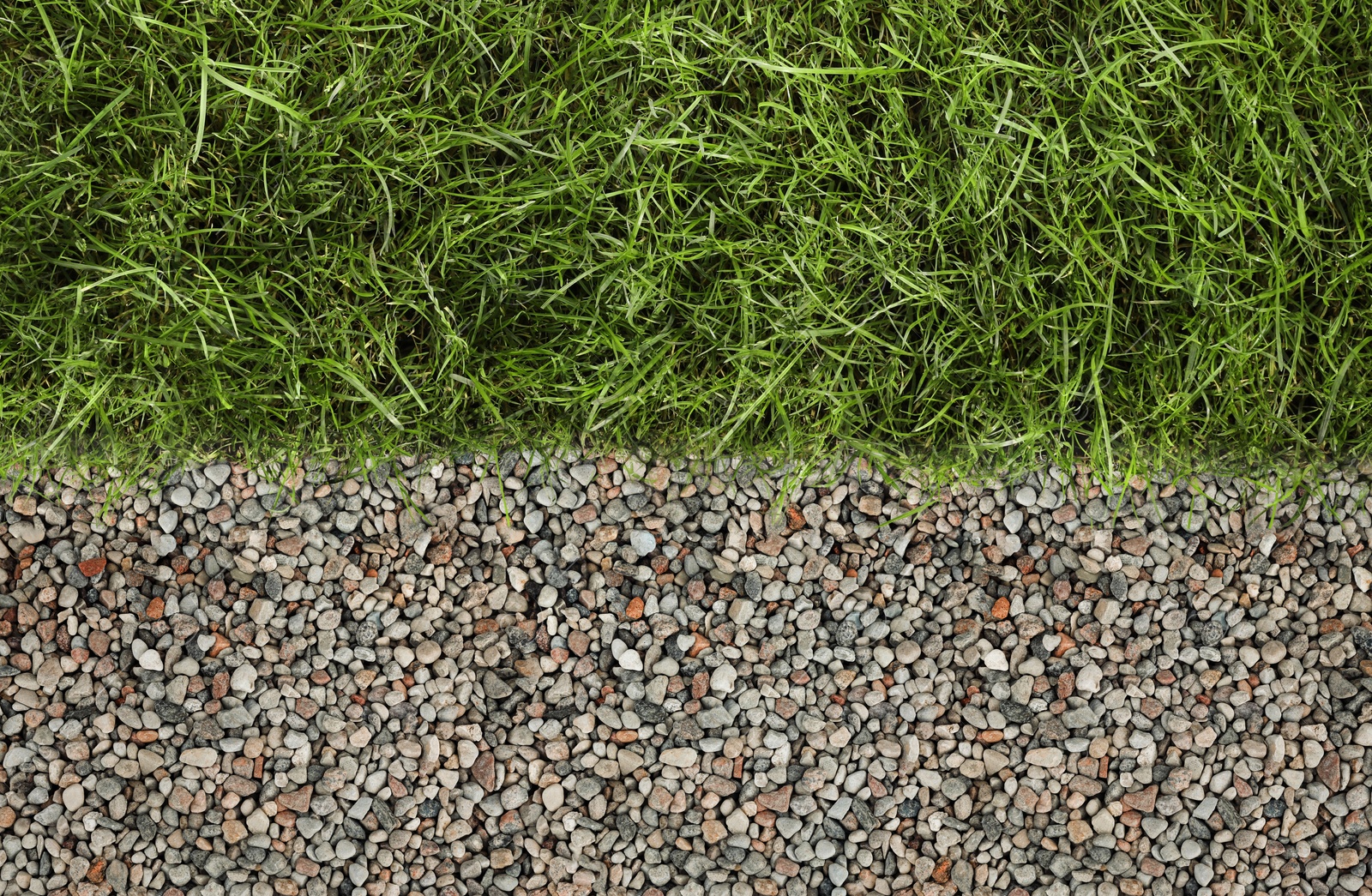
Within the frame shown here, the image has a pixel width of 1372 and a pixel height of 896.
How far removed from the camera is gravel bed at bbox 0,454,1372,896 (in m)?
2.17

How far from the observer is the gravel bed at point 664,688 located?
85.3 inches

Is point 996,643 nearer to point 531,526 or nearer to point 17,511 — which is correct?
point 531,526

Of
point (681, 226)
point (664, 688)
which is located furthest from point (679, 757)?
point (681, 226)

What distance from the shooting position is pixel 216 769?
2.17 meters

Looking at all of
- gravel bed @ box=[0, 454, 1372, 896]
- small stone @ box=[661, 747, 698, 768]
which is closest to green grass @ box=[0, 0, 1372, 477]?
gravel bed @ box=[0, 454, 1372, 896]

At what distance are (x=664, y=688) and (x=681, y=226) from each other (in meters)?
0.92

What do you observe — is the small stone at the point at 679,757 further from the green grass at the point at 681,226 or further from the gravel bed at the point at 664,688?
the green grass at the point at 681,226

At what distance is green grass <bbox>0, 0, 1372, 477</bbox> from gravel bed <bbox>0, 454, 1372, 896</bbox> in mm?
149

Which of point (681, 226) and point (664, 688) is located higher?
point (681, 226)

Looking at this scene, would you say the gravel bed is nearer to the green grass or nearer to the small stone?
the small stone

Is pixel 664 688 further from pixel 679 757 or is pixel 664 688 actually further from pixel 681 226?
pixel 681 226

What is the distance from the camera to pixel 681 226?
2184mm

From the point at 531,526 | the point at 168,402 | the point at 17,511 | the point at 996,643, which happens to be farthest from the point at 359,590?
the point at 996,643

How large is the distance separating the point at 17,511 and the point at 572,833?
1294 millimetres
